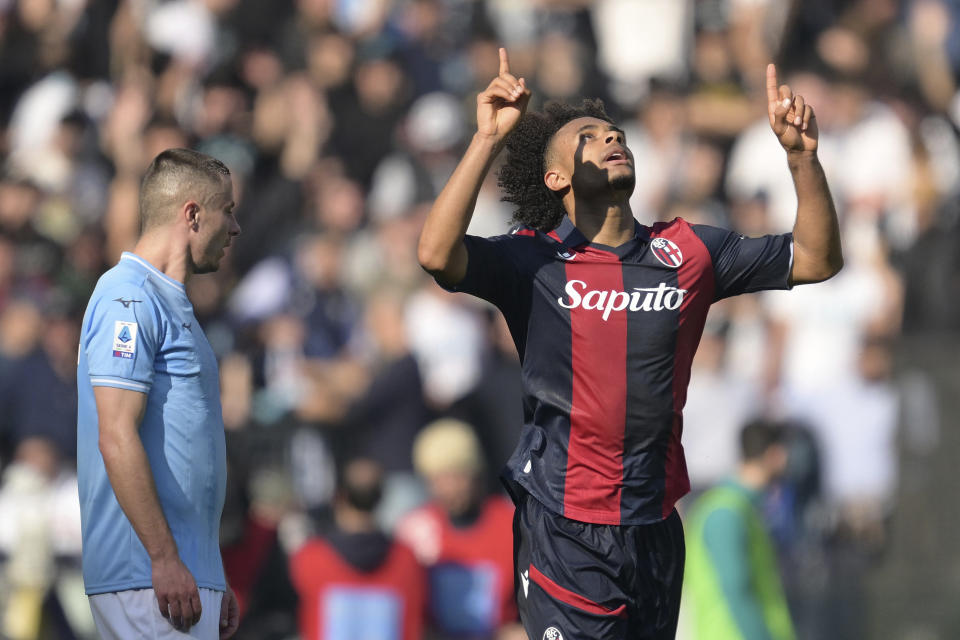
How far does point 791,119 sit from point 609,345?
37.8 inches

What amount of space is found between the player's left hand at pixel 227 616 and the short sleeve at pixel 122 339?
82 centimetres

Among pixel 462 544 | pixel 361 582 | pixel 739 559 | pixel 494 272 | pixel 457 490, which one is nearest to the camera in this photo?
pixel 494 272

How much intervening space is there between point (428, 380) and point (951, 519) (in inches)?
150

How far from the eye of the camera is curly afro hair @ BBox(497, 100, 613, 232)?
568cm

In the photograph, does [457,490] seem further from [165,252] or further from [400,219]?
[165,252]

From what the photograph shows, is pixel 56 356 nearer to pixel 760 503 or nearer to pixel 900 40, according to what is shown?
pixel 760 503

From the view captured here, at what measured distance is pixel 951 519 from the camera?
36.0 feet

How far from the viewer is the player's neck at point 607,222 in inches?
213

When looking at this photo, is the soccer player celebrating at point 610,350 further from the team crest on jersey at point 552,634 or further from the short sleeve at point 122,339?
the short sleeve at point 122,339

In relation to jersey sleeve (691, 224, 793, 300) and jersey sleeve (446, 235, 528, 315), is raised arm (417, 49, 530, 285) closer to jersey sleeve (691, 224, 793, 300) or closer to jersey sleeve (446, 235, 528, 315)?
jersey sleeve (446, 235, 528, 315)

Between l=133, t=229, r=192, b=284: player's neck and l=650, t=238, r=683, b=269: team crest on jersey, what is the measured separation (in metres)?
1.60

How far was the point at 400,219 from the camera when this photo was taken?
1220cm

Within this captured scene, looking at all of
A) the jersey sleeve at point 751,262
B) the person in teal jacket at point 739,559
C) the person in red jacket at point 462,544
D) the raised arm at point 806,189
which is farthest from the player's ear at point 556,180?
the person in red jacket at point 462,544

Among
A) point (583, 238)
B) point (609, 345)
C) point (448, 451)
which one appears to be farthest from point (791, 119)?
point (448, 451)
